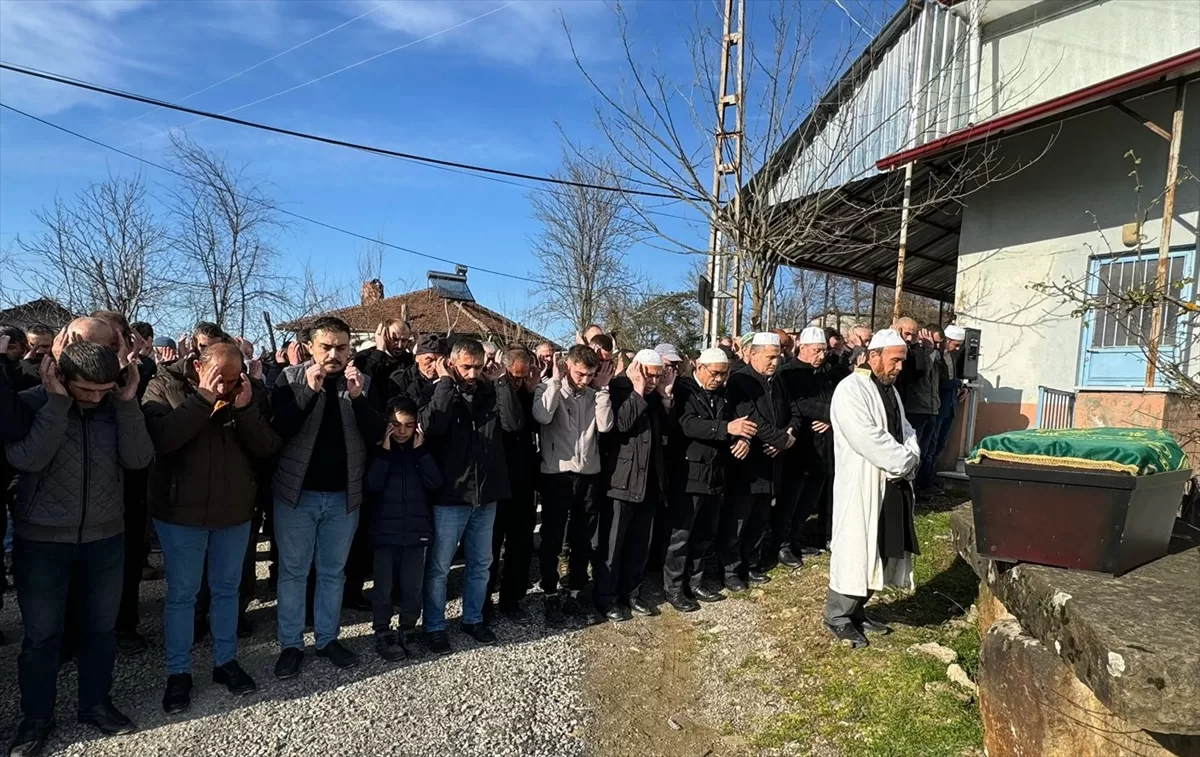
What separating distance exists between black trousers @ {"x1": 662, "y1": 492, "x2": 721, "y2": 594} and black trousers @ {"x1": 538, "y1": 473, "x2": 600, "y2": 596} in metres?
0.65

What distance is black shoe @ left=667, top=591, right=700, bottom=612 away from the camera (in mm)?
5547

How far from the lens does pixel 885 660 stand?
4355 mm

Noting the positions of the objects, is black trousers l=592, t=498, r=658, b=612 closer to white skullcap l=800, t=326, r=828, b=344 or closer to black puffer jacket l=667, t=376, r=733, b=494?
black puffer jacket l=667, t=376, r=733, b=494

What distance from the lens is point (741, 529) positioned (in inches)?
234

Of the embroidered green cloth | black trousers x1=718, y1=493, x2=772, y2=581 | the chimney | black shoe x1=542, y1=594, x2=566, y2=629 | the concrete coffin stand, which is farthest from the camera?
the chimney

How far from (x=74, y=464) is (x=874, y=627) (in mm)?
4820

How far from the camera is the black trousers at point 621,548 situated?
5.35m

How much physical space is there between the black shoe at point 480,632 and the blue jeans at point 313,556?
90 centimetres

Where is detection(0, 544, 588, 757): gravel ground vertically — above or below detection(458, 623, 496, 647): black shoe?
below

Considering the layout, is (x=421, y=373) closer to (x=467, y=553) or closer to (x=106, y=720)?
(x=467, y=553)

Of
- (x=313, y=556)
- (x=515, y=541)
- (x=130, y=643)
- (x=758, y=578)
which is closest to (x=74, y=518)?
(x=313, y=556)

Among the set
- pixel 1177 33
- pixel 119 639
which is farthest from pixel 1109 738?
pixel 1177 33

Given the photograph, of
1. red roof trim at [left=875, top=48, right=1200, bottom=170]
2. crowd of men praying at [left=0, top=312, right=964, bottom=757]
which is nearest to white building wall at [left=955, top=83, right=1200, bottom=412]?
red roof trim at [left=875, top=48, right=1200, bottom=170]

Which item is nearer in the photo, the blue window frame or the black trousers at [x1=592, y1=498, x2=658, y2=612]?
the black trousers at [x1=592, y1=498, x2=658, y2=612]
